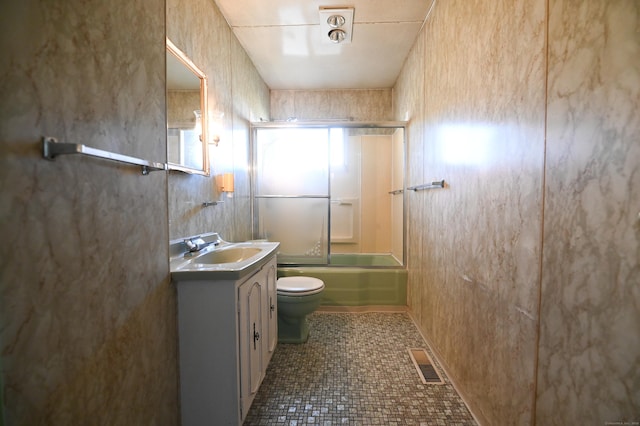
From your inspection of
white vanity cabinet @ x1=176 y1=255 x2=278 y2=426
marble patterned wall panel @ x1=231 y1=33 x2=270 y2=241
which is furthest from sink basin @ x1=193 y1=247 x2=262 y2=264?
marble patterned wall panel @ x1=231 y1=33 x2=270 y2=241

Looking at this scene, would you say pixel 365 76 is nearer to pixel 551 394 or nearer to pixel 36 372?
pixel 551 394

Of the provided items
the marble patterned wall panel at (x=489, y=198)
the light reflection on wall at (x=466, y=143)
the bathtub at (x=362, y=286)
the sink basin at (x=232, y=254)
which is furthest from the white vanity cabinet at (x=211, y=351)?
the bathtub at (x=362, y=286)

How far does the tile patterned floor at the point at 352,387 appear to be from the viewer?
150cm

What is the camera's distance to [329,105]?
12.6 ft

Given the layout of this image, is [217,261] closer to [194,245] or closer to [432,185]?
[194,245]

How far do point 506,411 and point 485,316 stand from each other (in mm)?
378

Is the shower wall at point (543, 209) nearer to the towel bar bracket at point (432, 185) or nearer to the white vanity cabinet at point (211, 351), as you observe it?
the towel bar bracket at point (432, 185)

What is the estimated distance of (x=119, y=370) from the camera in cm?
95

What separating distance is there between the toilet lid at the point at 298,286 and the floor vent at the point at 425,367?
2.81 ft

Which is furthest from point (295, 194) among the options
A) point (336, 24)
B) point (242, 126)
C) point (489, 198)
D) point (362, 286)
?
point (489, 198)

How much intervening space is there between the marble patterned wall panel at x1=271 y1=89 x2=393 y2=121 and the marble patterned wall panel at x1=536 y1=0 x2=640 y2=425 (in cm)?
300

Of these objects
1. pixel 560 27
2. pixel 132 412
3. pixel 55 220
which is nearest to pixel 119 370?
pixel 132 412

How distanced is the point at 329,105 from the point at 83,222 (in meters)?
3.47

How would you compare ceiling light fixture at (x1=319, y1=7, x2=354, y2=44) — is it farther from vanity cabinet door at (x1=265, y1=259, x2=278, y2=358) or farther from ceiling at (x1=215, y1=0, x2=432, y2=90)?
vanity cabinet door at (x1=265, y1=259, x2=278, y2=358)
